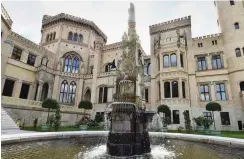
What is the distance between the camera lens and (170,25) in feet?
93.9

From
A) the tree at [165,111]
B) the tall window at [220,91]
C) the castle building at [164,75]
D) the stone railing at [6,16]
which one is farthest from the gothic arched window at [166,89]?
the stone railing at [6,16]

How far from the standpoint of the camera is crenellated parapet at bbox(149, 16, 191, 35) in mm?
27497

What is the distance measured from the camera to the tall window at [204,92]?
24837 mm

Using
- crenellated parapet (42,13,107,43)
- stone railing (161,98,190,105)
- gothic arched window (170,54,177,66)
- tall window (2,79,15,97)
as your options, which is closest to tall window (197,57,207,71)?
gothic arched window (170,54,177,66)

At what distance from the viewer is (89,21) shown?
1489 inches

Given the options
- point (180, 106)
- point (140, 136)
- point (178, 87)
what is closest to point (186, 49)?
point (178, 87)

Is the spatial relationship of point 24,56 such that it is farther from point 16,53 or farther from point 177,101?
point 177,101

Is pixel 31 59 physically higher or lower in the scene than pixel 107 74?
higher

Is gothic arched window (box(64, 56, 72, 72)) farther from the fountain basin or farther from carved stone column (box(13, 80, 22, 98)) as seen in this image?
the fountain basin

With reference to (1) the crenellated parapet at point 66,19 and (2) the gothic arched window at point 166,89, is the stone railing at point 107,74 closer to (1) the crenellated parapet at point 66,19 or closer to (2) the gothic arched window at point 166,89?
(2) the gothic arched window at point 166,89

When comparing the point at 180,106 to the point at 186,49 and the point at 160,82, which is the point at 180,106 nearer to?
the point at 160,82

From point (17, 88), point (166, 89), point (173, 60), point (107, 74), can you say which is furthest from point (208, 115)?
point (17, 88)

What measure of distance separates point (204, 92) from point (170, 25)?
43.4 ft

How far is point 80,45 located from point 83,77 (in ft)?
26.1
